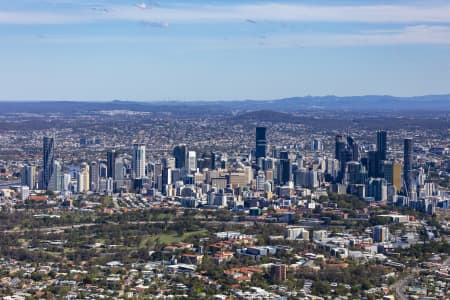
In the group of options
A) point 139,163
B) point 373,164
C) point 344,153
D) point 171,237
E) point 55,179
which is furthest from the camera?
point 344,153

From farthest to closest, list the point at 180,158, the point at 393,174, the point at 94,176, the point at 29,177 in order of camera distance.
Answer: the point at 180,158, the point at 94,176, the point at 29,177, the point at 393,174

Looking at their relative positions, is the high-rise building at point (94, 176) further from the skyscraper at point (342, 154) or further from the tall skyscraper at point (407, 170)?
the tall skyscraper at point (407, 170)

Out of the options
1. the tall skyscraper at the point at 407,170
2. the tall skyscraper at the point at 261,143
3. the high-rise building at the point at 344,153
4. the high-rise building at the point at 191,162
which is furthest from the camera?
the tall skyscraper at the point at 261,143

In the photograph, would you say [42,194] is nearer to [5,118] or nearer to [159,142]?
[159,142]

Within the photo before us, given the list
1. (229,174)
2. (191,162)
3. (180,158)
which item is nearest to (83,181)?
(180,158)

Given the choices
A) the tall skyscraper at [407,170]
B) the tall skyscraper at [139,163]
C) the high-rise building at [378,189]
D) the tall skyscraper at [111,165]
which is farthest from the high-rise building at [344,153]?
the tall skyscraper at [111,165]

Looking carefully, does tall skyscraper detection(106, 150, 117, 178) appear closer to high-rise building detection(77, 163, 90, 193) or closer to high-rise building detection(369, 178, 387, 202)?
high-rise building detection(77, 163, 90, 193)

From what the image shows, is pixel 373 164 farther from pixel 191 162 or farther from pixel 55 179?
pixel 55 179

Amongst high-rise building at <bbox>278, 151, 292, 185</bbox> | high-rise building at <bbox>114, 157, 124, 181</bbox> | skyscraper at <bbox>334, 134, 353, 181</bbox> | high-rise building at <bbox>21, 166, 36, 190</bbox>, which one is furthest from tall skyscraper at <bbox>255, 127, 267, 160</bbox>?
high-rise building at <bbox>21, 166, 36, 190</bbox>

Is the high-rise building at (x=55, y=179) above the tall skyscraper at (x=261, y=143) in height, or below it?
below
